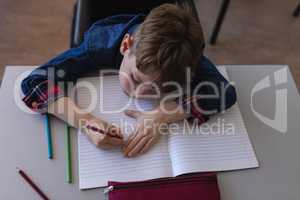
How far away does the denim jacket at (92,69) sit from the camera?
2.61 feet

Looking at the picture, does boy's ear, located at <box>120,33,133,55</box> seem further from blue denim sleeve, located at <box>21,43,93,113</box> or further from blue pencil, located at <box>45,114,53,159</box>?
blue pencil, located at <box>45,114,53,159</box>

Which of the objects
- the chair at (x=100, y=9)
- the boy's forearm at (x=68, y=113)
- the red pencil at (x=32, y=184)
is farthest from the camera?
the chair at (x=100, y=9)

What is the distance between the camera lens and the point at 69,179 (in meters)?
0.70

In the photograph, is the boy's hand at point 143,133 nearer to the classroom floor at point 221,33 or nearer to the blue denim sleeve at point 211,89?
the blue denim sleeve at point 211,89

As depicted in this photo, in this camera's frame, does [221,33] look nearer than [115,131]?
No

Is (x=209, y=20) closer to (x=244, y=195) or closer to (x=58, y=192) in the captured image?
(x=244, y=195)

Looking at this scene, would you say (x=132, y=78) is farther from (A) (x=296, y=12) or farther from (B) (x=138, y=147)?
(A) (x=296, y=12)

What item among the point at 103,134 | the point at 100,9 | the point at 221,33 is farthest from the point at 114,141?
the point at 221,33

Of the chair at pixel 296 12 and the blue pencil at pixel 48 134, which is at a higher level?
the chair at pixel 296 12

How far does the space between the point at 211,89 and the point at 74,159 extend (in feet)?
1.30

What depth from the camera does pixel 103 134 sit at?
72cm

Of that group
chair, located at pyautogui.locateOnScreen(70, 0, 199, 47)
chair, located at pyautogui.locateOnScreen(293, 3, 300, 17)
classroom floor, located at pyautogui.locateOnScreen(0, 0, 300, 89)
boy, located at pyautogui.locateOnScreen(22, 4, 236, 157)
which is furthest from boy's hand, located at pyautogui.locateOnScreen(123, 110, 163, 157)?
chair, located at pyautogui.locateOnScreen(293, 3, 300, 17)

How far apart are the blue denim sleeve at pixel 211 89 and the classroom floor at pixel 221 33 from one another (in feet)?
3.16

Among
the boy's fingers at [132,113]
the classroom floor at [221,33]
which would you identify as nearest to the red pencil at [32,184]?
the boy's fingers at [132,113]
